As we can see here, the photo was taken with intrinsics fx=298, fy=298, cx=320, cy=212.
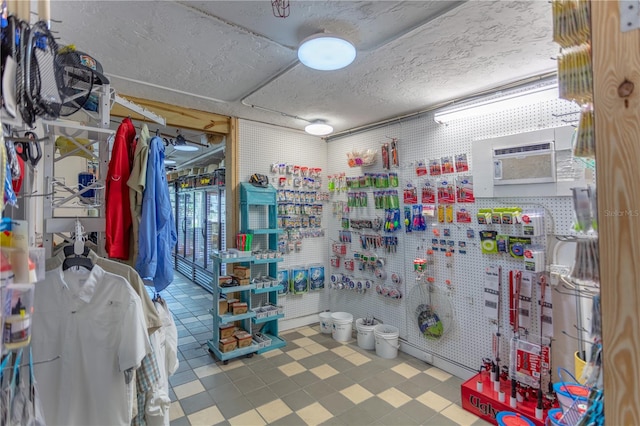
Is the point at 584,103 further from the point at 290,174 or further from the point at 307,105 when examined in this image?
the point at 290,174

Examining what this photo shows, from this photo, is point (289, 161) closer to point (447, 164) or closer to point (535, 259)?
point (447, 164)

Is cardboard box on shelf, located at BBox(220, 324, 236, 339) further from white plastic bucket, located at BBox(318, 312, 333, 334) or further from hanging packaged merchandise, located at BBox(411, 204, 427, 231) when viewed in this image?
hanging packaged merchandise, located at BBox(411, 204, 427, 231)

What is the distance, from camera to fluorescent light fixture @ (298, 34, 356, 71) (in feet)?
5.77

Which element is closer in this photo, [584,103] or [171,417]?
[584,103]

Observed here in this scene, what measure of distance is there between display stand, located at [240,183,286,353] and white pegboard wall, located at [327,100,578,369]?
3.79ft

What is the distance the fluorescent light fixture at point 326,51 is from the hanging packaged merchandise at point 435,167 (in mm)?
1710

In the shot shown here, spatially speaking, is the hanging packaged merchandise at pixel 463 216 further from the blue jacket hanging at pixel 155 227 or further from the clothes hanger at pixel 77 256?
the clothes hanger at pixel 77 256

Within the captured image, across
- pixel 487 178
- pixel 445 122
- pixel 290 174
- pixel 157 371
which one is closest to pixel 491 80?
pixel 445 122

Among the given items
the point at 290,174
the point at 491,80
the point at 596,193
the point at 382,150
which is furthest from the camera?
the point at 290,174

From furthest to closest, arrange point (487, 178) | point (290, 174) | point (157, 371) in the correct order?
point (290, 174) < point (487, 178) < point (157, 371)

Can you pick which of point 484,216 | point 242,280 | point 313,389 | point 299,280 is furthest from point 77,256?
point 484,216

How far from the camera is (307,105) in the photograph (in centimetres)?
321

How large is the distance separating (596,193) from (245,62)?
7.37ft

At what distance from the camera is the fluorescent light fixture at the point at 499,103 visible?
7.83 ft
